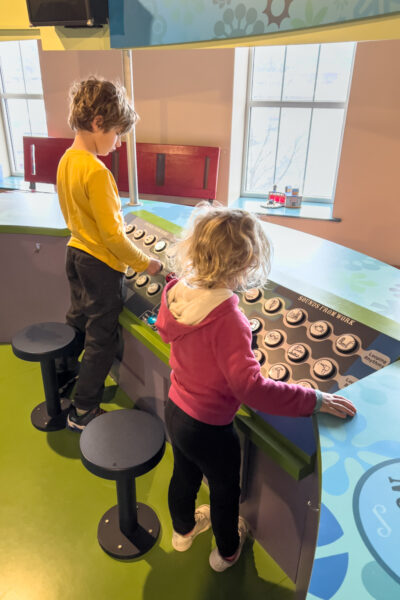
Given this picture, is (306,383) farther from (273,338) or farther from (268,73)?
(268,73)

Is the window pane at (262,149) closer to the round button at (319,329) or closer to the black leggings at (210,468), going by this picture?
the round button at (319,329)

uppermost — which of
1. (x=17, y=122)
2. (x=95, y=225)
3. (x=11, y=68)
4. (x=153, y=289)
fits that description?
(x=11, y=68)

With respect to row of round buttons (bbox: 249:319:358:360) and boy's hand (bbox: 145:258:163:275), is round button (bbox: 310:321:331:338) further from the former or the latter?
boy's hand (bbox: 145:258:163:275)

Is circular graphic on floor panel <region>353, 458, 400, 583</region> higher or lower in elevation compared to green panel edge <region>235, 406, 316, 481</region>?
higher

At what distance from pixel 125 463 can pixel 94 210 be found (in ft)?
2.81

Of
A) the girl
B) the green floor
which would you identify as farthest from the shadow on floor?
the girl

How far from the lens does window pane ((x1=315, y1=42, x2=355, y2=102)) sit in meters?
3.65

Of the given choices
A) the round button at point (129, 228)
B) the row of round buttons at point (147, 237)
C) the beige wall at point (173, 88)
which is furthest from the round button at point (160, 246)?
the beige wall at point (173, 88)

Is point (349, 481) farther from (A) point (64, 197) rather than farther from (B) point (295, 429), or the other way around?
(A) point (64, 197)

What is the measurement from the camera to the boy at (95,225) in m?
1.46

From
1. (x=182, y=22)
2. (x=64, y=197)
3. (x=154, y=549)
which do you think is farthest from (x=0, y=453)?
(x=182, y=22)

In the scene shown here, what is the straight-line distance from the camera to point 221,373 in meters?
1.05

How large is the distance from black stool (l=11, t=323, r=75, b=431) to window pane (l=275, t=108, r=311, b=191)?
315cm

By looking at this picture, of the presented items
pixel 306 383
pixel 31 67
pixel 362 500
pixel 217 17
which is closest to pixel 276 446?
pixel 306 383
